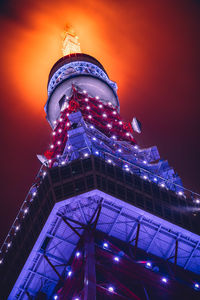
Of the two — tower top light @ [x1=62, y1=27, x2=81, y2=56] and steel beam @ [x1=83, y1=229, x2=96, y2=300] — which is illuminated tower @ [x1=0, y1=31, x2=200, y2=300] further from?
tower top light @ [x1=62, y1=27, x2=81, y2=56]

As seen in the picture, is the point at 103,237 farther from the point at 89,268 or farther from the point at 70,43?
the point at 70,43

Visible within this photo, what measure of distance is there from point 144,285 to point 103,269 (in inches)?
137

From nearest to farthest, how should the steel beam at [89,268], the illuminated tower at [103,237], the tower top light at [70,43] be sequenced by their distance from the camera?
the steel beam at [89,268]
the illuminated tower at [103,237]
the tower top light at [70,43]

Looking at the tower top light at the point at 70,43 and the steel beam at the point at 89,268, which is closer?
the steel beam at the point at 89,268

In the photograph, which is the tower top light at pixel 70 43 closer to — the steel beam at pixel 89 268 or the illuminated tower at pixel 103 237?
the illuminated tower at pixel 103 237

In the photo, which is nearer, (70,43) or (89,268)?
(89,268)

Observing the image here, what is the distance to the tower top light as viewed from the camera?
70750 millimetres

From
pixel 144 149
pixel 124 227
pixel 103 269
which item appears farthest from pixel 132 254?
pixel 144 149

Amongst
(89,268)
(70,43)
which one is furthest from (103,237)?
(70,43)

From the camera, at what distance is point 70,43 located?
71.1m

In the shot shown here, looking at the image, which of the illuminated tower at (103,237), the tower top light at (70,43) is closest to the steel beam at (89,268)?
the illuminated tower at (103,237)

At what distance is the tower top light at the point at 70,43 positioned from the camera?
7075cm

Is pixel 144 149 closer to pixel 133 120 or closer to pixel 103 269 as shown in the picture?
pixel 133 120

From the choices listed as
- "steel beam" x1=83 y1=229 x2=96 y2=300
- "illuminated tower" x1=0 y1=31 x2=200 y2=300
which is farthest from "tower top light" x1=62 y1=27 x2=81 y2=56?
"steel beam" x1=83 y1=229 x2=96 y2=300
